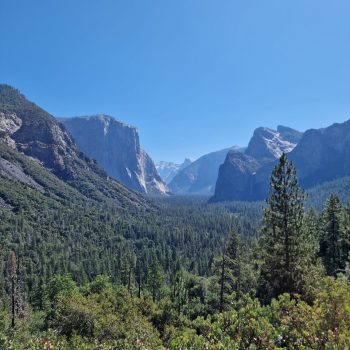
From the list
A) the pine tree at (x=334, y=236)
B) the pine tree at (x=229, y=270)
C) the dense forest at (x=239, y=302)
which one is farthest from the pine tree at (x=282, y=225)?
the pine tree at (x=334, y=236)

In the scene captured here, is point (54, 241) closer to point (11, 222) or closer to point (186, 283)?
point (11, 222)

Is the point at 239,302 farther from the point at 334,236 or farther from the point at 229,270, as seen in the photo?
the point at 334,236

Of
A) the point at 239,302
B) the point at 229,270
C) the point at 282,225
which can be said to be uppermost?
the point at 282,225

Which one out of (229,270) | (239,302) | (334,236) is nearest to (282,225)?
(239,302)

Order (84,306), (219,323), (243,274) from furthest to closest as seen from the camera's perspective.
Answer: (243,274) → (84,306) → (219,323)

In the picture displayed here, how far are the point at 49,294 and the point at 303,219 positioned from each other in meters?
64.6

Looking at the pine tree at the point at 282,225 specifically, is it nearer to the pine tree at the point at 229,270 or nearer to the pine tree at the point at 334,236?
the pine tree at the point at 229,270

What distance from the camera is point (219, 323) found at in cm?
1162

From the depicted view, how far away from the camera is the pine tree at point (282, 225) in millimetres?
33250

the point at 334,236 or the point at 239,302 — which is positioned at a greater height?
the point at 239,302

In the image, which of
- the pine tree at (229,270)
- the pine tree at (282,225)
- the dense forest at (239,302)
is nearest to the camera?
the dense forest at (239,302)

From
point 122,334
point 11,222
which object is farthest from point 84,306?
point 11,222

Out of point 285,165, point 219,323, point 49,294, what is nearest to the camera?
point 219,323

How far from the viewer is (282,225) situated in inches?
1345
